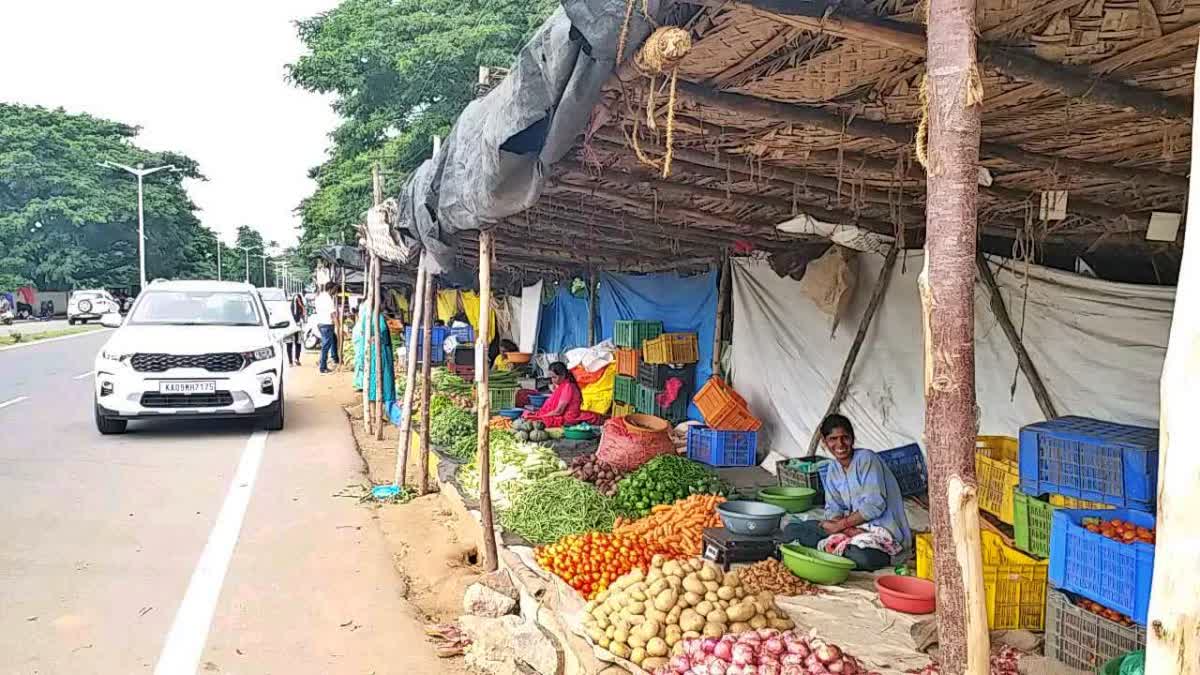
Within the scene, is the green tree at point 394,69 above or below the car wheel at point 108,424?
above

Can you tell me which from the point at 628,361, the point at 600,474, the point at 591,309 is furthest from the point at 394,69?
the point at 600,474

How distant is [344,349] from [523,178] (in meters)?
22.5

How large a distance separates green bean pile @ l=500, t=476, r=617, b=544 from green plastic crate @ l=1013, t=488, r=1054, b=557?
279 cm

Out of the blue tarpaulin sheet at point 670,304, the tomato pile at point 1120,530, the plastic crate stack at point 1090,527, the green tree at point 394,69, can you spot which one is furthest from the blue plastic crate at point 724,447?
the green tree at point 394,69

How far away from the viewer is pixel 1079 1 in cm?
262

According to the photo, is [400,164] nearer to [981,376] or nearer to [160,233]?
[981,376]

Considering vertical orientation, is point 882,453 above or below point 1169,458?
below

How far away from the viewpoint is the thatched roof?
2793 mm

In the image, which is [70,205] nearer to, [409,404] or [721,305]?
[409,404]

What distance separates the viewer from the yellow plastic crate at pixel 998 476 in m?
5.66

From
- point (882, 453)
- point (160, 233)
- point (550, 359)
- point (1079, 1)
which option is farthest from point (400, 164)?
point (160, 233)

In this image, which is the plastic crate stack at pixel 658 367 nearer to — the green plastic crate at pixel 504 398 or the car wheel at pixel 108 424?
the green plastic crate at pixel 504 398

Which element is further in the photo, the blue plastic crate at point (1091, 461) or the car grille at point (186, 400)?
the car grille at point (186, 400)

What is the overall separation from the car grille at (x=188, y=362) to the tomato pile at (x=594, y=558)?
283 inches
